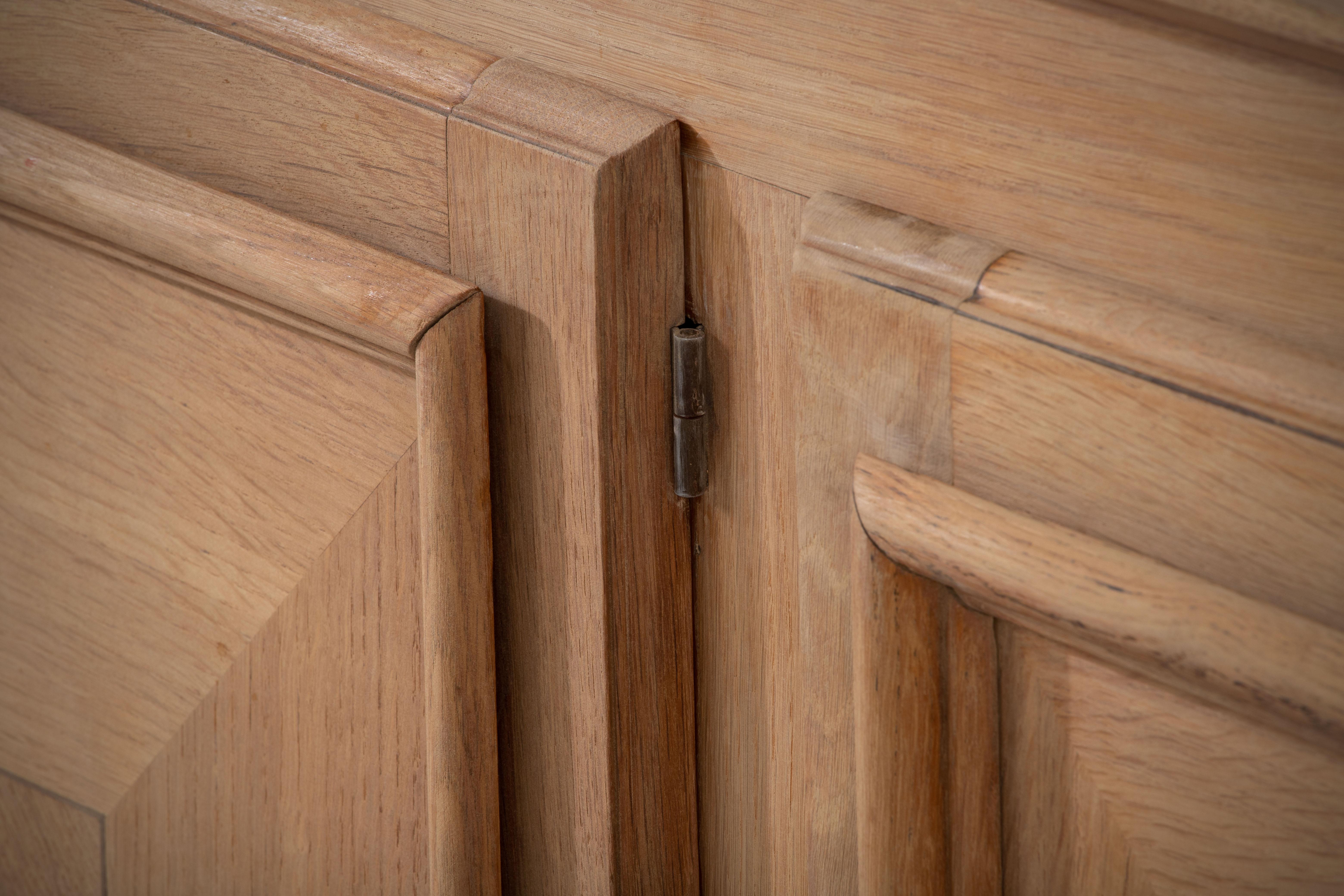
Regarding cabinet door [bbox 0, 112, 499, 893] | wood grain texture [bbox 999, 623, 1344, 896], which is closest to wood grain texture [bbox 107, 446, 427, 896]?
cabinet door [bbox 0, 112, 499, 893]

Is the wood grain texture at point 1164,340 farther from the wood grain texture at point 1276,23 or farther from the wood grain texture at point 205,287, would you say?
the wood grain texture at point 205,287

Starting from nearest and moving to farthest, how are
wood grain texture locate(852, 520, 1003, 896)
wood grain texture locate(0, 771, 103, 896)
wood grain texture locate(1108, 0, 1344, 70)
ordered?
wood grain texture locate(1108, 0, 1344, 70)
wood grain texture locate(852, 520, 1003, 896)
wood grain texture locate(0, 771, 103, 896)

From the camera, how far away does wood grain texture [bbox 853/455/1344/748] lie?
0.33 meters

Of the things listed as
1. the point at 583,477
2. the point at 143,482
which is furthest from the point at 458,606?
the point at 143,482

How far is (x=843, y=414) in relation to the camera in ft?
1.37

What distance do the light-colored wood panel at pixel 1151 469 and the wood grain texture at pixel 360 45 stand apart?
194mm

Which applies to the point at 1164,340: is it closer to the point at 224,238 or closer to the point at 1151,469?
the point at 1151,469

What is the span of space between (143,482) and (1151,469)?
0.40 metres

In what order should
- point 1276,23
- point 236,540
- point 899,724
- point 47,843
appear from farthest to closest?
point 47,843
point 236,540
point 899,724
point 1276,23

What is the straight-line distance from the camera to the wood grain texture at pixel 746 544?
0.43 meters

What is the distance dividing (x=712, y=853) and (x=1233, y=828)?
209 millimetres

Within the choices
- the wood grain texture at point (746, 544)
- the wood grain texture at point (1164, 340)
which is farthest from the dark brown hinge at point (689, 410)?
the wood grain texture at point (1164, 340)

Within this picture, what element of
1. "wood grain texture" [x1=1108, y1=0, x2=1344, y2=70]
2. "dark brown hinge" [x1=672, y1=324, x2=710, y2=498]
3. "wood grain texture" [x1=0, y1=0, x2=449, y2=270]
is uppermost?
"wood grain texture" [x1=1108, y1=0, x2=1344, y2=70]

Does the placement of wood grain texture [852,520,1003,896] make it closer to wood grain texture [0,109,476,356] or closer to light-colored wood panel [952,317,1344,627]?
light-colored wood panel [952,317,1344,627]
